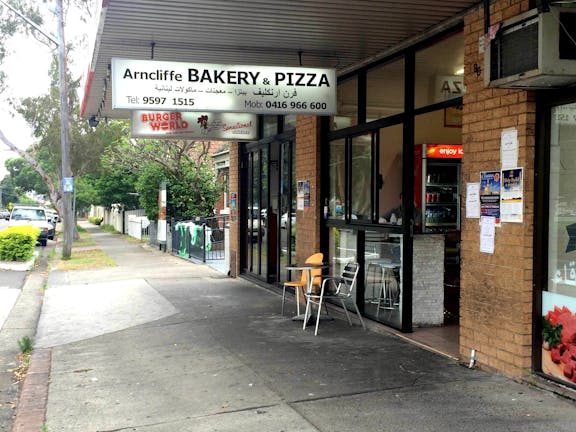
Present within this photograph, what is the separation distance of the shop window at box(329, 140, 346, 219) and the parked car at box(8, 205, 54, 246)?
20662 mm

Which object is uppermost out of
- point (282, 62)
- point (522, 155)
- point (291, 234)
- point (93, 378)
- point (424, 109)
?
point (282, 62)

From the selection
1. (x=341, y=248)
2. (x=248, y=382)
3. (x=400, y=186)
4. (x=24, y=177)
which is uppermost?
(x=24, y=177)

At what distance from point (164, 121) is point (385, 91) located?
3.93 m

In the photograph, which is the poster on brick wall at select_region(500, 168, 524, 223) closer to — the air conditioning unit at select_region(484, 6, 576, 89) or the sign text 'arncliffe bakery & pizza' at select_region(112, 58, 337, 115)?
the air conditioning unit at select_region(484, 6, 576, 89)

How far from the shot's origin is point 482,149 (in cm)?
555

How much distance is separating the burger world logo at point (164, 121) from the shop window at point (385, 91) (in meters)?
3.47

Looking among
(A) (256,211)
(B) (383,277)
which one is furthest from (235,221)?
(B) (383,277)

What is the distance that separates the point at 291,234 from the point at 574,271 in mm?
5989

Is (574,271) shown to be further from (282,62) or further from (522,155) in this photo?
(282,62)

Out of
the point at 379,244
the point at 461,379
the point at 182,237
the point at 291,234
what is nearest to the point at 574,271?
the point at 461,379

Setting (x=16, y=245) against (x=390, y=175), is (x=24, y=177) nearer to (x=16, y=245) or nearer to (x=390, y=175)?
(x=16, y=245)

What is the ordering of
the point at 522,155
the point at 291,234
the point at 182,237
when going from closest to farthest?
the point at 522,155 → the point at 291,234 → the point at 182,237

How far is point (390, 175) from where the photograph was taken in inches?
299

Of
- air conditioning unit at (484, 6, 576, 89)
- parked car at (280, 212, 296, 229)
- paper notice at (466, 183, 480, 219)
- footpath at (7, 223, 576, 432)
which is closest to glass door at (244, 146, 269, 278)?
parked car at (280, 212, 296, 229)
